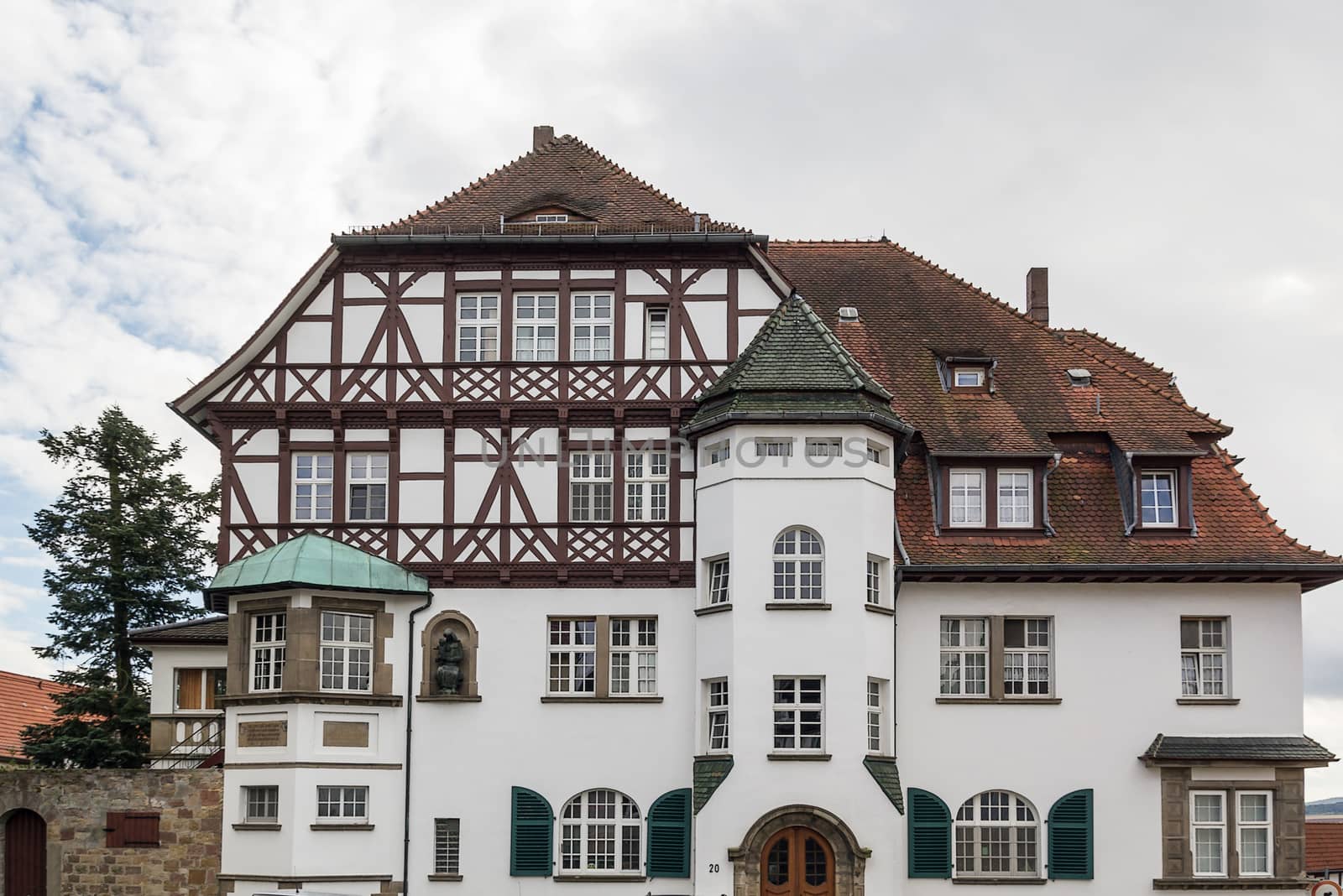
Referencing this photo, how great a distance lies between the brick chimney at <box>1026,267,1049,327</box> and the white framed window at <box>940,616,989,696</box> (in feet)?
29.4

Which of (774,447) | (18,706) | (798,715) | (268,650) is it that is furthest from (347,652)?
(18,706)

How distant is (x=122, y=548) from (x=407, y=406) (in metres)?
11.1

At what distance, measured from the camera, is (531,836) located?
94.3ft

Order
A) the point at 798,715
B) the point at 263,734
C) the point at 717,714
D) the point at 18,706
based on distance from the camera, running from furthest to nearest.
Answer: the point at 18,706, the point at 717,714, the point at 263,734, the point at 798,715

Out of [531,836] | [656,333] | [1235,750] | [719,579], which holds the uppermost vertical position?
[656,333]

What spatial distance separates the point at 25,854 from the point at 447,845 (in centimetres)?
762

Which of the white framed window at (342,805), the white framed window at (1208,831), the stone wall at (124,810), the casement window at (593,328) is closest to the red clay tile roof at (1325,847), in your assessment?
the white framed window at (1208,831)

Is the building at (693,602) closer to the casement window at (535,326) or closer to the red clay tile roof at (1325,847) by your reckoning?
the casement window at (535,326)

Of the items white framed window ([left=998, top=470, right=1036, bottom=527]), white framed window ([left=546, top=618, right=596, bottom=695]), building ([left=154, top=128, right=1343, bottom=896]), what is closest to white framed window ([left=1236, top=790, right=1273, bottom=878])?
building ([left=154, top=128, right=1343, bottom=896])

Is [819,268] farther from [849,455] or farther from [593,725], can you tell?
[593,725]

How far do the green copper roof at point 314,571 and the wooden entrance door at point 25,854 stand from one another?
5.22 metres

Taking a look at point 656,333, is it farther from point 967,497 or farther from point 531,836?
point 531,836

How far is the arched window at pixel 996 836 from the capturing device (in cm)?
2862

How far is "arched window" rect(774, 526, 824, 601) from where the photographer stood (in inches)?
1117
